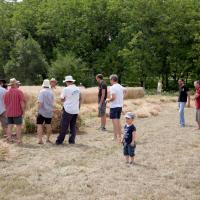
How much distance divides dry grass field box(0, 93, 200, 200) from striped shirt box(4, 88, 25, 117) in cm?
85

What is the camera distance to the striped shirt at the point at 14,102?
42.9 feet

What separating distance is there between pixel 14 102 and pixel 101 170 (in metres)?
4.18

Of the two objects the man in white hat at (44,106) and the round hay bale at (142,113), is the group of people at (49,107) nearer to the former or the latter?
the man in white hat at (44,106)

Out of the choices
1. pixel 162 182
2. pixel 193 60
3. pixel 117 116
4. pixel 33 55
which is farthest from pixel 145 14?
pixel 162 182

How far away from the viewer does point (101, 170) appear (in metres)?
9.74

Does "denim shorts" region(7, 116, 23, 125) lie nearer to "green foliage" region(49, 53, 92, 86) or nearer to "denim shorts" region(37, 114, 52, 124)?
"denim shorts" region(37, 114, 52, 124)

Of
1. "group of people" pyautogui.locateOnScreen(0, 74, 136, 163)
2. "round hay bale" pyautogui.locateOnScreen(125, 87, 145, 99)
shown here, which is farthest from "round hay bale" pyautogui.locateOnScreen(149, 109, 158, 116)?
"group of people" pyautogui.locateOnScreen(0, 74, 136, 163)

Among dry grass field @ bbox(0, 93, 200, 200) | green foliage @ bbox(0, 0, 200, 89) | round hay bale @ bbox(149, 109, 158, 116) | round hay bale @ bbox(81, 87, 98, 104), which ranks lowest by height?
round hay bale @ bbox(149, 109, 158, 116)

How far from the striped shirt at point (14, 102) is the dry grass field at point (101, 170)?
2.80 feet

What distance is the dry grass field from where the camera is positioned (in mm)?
8141

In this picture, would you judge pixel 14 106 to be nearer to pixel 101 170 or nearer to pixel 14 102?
pixel 14 102

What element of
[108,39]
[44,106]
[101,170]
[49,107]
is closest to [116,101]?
[49,107]

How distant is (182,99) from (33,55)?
32147 mm

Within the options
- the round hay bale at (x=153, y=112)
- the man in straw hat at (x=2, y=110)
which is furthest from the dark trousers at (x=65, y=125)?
the round hay bale at (x=153, y=112)
